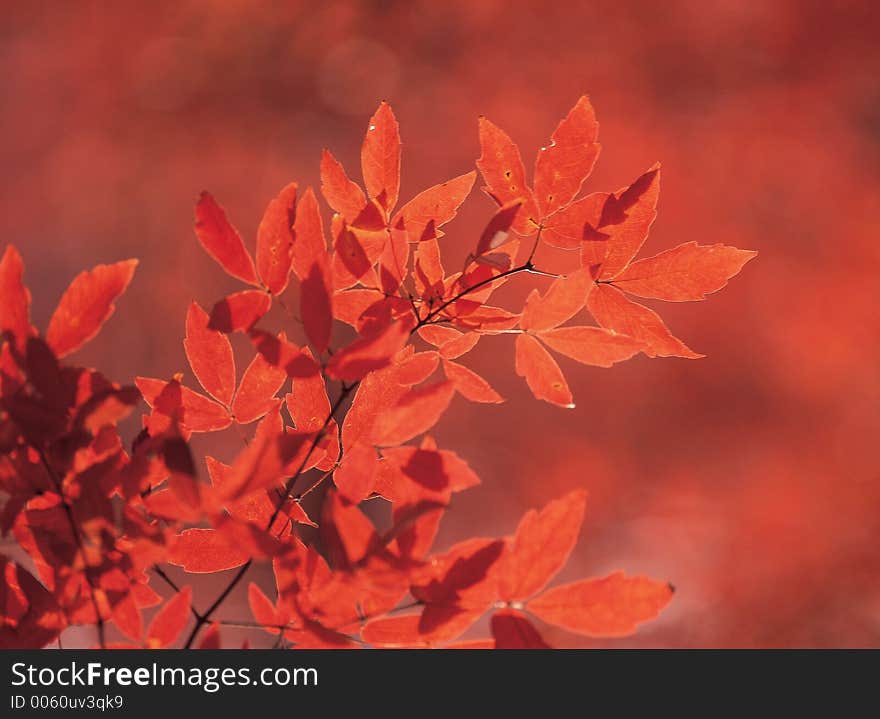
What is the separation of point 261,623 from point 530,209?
0.83ft

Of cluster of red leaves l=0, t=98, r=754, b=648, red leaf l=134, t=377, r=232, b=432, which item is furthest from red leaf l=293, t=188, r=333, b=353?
red leaf l=134, t=377, r=232, b=432

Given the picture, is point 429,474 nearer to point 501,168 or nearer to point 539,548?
point 539,548

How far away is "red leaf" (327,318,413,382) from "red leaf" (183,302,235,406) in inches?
Answer: 3.9

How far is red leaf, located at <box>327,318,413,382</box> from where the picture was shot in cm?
31

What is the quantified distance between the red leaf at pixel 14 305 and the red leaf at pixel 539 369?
9.4 inches

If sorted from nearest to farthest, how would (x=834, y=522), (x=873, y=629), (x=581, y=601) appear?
(x=581, y=601)
(x=873, y=629)
(x=834, y=522)

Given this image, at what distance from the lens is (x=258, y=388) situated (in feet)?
1.28

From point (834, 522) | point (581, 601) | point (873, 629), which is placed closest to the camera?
point (581, 601)

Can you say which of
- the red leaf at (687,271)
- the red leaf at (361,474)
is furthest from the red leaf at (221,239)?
the red leaf at (687,271)

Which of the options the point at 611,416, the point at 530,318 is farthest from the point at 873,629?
the point at 530,318

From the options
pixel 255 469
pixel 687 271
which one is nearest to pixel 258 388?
pixel 255 469
